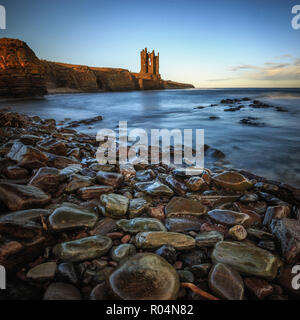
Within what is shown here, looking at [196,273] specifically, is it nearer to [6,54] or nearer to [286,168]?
[286,168]

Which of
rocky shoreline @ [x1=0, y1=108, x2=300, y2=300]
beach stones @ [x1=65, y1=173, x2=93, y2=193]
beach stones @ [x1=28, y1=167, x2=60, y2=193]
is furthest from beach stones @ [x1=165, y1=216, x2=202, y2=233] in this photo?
beach stones @ [x1=28, y1=167, x2=60, y2=193]

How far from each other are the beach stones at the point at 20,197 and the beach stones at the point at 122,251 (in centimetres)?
74

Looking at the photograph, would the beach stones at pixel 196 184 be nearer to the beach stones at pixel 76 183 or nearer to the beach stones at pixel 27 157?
the beach stones at pixel 76 183

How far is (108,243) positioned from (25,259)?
0.45 m

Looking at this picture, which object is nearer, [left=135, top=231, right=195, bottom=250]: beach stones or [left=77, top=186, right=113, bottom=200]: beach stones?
[left=135, top=231, right=195, bottom=250]: beach stones

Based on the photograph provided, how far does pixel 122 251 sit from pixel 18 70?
28220 mm

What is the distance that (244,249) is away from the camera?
110 cm

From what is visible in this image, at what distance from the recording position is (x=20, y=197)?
129cm

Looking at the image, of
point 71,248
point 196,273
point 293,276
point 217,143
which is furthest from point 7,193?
point 217,143

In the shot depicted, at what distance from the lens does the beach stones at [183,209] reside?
1.59m

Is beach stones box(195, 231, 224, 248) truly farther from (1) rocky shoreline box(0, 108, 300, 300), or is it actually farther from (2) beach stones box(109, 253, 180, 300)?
(2) beach stones box(109, 253, 180, 300)

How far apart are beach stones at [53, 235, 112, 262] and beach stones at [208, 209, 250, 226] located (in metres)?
0.90

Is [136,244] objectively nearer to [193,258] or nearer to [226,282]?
[193,258]

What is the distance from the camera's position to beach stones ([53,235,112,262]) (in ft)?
3.33
